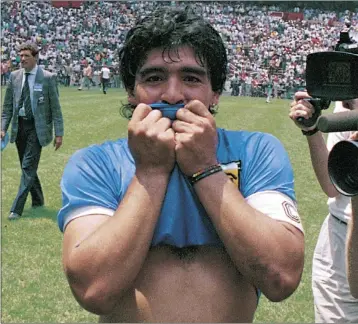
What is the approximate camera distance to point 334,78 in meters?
1.88

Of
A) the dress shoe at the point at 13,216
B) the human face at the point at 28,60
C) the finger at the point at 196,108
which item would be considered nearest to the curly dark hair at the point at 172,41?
the finger at the point at 196,108

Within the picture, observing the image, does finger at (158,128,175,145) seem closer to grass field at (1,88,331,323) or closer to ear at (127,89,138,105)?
ear at (127,89,138,105)

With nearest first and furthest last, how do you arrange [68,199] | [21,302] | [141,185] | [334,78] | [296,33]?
[334,78] < [141,185] < [68,199] < [21,302] < [296,33]

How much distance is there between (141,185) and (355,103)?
0.78m

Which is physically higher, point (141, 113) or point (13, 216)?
point (141, 113)

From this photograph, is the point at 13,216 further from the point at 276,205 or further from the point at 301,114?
the point at 276,205

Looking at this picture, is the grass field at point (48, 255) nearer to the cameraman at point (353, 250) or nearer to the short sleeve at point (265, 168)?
the cameraman at point (353, 250)

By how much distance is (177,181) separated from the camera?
2291mm

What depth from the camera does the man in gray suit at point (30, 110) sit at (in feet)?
32.7

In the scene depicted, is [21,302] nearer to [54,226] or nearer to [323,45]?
[54,226]

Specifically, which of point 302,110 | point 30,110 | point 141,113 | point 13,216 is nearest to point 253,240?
point 141,113

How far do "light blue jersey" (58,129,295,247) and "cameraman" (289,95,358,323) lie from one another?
127 cm

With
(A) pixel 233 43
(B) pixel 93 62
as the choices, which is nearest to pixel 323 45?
(A) pixel 233 43

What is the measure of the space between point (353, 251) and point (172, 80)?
92cm
